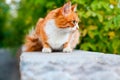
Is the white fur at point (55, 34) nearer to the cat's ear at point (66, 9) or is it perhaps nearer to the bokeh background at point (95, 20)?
the cat's ear at point (66, 9)

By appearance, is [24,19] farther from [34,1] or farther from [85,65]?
[85,65]

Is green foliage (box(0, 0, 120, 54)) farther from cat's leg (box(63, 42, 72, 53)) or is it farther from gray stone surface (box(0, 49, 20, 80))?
gray stone surface (box(0, 49, 20, 80))

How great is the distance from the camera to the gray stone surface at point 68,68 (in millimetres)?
1663

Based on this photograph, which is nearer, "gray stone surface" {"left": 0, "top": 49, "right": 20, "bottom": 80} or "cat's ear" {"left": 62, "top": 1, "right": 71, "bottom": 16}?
"cat's ear" {"left": 62, "top": 1, "right": 71, "bottom": 16}

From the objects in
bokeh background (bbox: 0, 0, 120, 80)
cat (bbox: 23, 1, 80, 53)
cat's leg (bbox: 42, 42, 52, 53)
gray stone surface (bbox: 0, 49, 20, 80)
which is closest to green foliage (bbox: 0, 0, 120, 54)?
bokeh background (bbox: 0, 0, 120, 80)

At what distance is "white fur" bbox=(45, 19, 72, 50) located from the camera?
6.19 ft

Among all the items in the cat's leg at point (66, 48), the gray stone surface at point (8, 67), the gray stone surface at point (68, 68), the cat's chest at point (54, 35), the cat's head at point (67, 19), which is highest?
the cat's head at point (67, 19)

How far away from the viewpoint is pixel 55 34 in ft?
6.23

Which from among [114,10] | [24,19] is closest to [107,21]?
[114,10]

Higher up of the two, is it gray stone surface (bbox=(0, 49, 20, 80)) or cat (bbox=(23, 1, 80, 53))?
cat (bbox=(23, 1, 80, 53))

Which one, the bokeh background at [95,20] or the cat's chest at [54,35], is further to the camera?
the bokeh background at [95,20]

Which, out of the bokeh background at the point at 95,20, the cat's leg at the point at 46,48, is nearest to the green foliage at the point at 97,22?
the bokeh background at the point at 95,20

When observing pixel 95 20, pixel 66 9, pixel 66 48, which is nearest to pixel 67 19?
pixel 66 9

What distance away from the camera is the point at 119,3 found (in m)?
2.41
